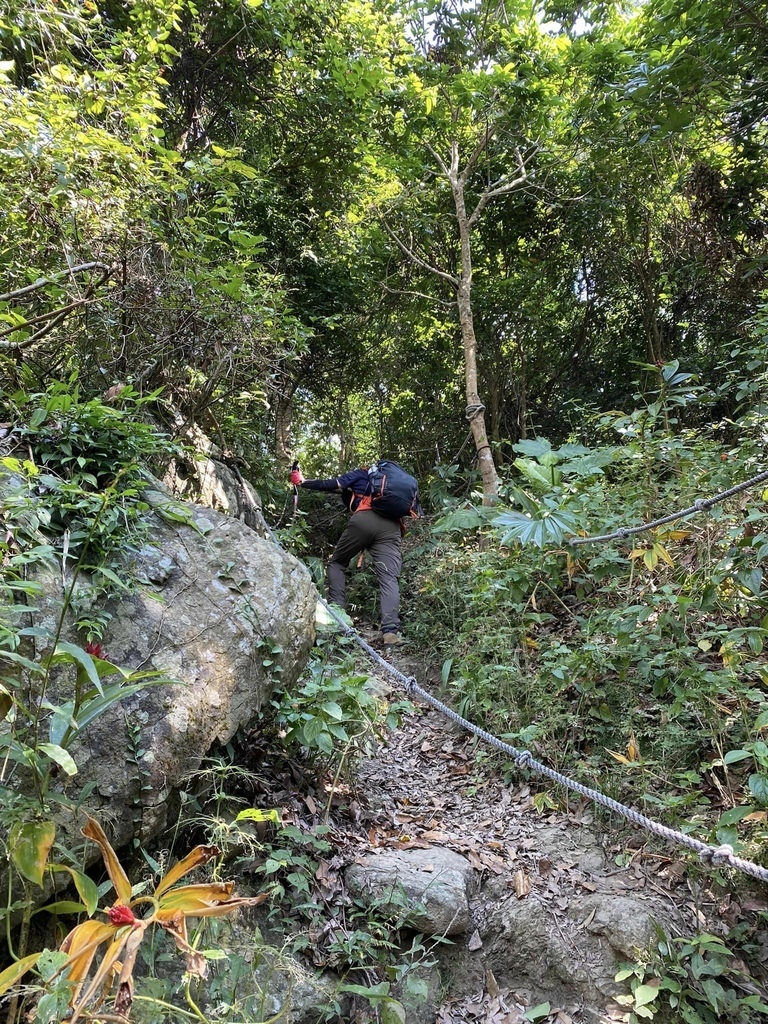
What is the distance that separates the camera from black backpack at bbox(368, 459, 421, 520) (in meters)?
6.31

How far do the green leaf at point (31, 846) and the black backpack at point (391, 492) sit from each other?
4.84 metres

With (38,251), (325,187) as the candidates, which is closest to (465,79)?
(325,187)

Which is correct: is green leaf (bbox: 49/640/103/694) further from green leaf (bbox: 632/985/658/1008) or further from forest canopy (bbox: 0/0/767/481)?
green leaf (bbox: 632/985/658/1008)

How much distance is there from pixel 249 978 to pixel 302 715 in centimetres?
114

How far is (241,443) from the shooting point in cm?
659

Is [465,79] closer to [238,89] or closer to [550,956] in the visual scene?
[238,89]

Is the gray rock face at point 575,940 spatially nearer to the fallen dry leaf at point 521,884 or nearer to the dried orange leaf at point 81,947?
the fallen dry leaf at point 521,884

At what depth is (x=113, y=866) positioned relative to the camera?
5.66 feet

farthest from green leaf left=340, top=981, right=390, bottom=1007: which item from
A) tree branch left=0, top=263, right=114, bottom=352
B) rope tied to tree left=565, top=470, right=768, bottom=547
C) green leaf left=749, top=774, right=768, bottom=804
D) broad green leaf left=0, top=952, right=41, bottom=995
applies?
tree branch left=0, top=263, right=114, bottom=352

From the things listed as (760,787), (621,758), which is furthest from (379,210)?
(760,787)

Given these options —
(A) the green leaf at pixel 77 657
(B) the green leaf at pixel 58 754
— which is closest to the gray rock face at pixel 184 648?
(A) the green leaf at pixel 77 657

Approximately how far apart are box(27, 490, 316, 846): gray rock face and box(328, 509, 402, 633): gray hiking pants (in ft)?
7.71

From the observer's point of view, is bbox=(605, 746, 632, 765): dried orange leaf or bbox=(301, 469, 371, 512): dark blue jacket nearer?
bbox=(605, 746, 632, 765): dried orange leaf

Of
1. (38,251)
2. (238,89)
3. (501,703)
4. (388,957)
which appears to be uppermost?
(238,89)
